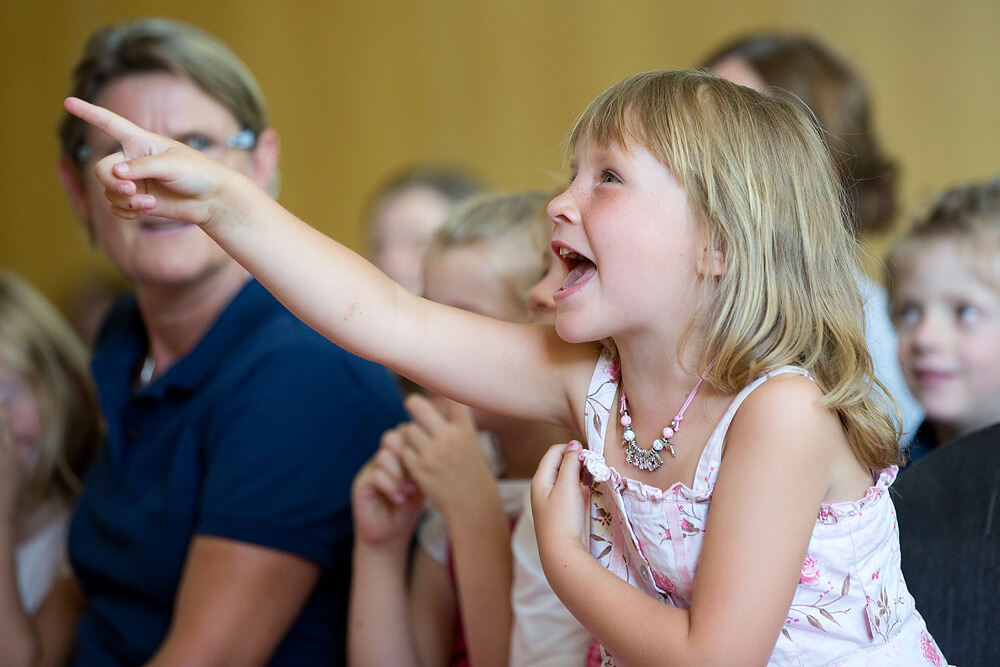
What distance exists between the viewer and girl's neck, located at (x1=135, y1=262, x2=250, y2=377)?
54.3 inches

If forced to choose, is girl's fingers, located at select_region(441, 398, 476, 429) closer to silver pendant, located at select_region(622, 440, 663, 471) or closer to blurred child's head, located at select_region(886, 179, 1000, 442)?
silver pendant, located at select_region(622, 440, 663, 471)

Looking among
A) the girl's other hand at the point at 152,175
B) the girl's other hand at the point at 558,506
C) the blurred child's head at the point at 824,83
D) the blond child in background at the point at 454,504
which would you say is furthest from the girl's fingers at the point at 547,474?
the blurred child's head at the point at 824,83

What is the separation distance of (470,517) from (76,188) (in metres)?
0.79

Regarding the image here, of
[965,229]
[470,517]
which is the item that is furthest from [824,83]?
[470,517]

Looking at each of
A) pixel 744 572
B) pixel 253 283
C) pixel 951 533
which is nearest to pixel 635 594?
pixel 744 572

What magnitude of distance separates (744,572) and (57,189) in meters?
3.63

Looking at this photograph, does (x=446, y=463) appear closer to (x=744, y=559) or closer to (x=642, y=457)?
(x=642, y=457)

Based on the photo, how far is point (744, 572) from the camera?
0.72 metres

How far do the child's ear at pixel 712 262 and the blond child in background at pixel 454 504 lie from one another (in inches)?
16.7

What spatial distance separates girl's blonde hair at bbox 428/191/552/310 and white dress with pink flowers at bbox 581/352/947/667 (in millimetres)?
526

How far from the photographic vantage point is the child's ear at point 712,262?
2.65ft

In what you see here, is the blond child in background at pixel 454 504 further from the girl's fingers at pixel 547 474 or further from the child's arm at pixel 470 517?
the girl's fingers at pixel 547 474

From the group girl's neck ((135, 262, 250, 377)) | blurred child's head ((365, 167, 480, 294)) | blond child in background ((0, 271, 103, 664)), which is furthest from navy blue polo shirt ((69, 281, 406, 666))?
blurred child's head ((365, 167, 480, 294))

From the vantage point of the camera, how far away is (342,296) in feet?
2.71
